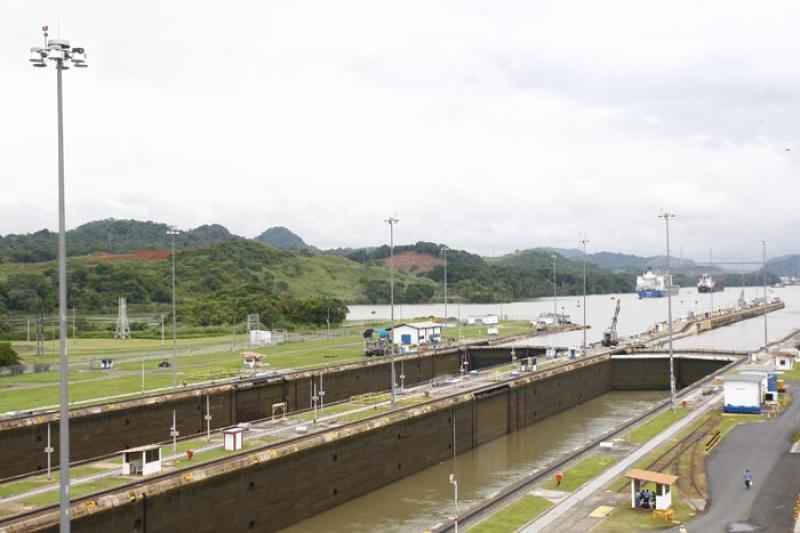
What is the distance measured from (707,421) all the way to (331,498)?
90.0ft

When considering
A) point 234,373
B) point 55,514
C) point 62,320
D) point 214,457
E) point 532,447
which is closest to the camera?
point 62,320

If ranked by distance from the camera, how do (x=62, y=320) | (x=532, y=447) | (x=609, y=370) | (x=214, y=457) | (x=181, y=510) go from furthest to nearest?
1. (x=609, y=370)
2. (x=532, y=447)
3. (x=214, y=457)
4. (x=181, y=510)
5. (x=62, y=320)

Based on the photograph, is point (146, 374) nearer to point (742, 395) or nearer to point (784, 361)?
point (742, 395)

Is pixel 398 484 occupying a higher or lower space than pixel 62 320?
lower

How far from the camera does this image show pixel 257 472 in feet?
138

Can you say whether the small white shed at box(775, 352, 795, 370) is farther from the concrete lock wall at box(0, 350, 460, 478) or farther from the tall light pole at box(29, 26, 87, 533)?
the tall light pole at box(29, 26, 87, 533)

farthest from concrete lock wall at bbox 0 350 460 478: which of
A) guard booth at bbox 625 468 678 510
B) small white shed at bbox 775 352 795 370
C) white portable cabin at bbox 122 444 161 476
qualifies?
small white shed at bbox 775 352 795 370

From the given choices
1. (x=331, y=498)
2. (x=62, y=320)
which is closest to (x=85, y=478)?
(x=331, y=498)

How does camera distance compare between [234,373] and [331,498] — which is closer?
[331,498]

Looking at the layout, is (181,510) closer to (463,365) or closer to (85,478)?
(85,478)

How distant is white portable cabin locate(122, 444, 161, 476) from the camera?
4022 centimetres

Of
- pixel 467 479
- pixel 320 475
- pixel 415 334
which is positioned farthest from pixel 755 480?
pixel 415 334

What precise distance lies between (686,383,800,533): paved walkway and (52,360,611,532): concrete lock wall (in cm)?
2036

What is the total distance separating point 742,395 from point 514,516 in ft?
99.7
